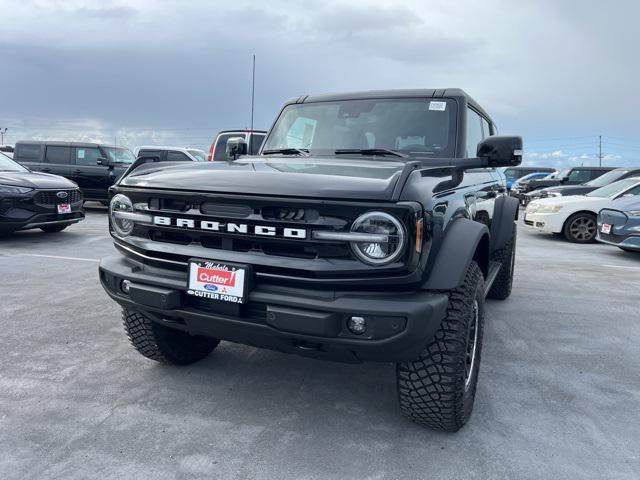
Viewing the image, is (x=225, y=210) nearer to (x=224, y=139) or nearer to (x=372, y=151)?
(x=372, y=151)

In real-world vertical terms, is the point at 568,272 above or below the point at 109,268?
below

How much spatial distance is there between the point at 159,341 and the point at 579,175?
17865 mm

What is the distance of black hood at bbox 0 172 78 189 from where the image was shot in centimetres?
750

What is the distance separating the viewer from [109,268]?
103 inches

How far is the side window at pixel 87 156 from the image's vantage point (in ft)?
41.0

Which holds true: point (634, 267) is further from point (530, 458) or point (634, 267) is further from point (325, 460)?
point (325, 460)

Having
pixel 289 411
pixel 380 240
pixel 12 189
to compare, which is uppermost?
pixel 12 189

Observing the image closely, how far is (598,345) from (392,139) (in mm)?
2290

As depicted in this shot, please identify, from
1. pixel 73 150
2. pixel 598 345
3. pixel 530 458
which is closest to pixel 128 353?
pixel 530 458

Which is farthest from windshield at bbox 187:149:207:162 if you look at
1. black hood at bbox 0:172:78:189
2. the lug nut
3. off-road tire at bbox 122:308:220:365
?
the lug nut

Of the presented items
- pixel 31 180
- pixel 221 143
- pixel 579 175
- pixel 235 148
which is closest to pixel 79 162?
pixel 221 143

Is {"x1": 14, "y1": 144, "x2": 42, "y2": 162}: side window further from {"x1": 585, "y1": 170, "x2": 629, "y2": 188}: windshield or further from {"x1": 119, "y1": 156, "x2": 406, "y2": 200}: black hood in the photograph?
{"x1": 585, "y1": 170, "x2": 629, "y2": 188}: windshield

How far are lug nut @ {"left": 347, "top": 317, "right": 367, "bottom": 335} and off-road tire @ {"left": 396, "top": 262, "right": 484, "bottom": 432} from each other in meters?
0.35

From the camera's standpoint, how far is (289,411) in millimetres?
2660
